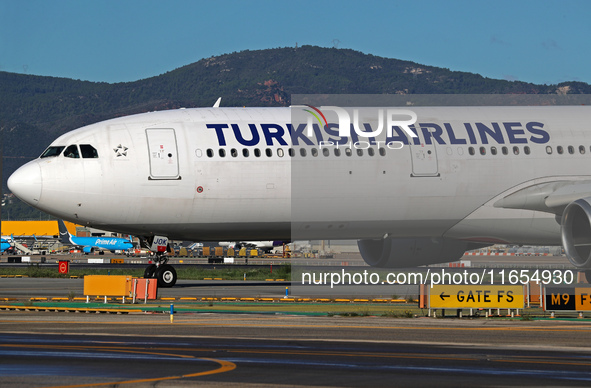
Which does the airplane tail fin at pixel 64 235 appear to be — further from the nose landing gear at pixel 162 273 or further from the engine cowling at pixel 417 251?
the engine cowling at pixel 417 251

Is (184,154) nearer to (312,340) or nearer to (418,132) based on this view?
(418,132)

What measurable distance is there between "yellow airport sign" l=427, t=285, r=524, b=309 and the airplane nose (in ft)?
41.0

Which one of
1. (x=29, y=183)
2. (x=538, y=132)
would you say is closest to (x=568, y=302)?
(x=538, y=132)

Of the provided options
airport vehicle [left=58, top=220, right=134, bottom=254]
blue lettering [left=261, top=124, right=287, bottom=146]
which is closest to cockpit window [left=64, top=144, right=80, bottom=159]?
blue lettering [left=261, top=124, right=287, bottom=146]

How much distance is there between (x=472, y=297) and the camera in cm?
2372

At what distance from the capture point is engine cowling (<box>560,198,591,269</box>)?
87.4 ft

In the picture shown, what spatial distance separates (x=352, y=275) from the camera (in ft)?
149

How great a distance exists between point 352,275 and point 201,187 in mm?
17528

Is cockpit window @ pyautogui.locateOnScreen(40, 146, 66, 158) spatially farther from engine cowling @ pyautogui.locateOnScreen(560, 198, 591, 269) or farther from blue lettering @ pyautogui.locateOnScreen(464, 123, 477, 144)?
engine cowling @ pyautogui.locateOnScreen(560, 198, 591, 269)

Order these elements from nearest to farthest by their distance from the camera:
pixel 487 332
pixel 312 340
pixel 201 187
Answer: pixel 312 340
pixel 487 332
pixel 201 187

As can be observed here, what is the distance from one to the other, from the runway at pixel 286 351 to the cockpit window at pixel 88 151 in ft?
24.4

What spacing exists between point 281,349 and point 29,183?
14965mm

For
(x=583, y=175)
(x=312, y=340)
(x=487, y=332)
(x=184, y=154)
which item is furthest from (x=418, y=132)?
(x=312, y=340)

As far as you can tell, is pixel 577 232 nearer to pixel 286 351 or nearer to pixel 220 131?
pixel 220 131
